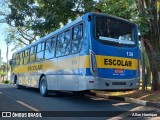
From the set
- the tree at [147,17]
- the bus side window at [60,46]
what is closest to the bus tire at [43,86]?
the bus side window at [60,46]

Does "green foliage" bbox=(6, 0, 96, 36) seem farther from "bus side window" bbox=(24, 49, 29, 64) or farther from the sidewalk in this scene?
the sidewalk

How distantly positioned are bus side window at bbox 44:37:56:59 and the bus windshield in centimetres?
339

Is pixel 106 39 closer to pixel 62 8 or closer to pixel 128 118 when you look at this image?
pixel 128 118

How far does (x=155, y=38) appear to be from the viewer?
14000 mm

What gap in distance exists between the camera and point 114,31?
35.5 feet

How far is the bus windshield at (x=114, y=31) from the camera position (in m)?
10.4

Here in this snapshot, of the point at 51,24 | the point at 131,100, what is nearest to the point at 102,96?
the point at 131,100

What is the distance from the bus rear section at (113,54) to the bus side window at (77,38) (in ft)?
2.14

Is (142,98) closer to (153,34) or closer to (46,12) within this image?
(153,34)

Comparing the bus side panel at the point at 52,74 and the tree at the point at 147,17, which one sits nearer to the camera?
the bus side panel at the point at 52,74

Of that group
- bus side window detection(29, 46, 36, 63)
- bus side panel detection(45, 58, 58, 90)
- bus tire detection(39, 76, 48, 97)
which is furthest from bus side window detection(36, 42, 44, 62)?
bus side panel detection(45, 58, 58, 90)

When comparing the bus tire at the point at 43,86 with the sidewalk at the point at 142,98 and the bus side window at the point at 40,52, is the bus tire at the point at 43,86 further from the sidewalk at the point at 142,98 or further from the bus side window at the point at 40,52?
the sidewalk at the point at 142,98

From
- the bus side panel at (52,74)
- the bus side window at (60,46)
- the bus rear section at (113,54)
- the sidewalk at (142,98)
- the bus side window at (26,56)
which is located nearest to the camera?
the bus rear section at (113,54)

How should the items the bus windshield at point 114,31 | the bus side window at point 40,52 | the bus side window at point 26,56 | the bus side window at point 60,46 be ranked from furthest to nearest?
the bus side window at point 26,56 < the bus side window at point 40,52 < the bus side window at point 60,46 < the bus windshield at point 114,31
